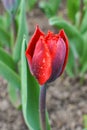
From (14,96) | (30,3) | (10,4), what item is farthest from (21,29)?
(30,3)

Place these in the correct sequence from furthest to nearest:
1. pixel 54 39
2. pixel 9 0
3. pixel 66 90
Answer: pixel 66 90, pixel 9 0, pixel 54 39

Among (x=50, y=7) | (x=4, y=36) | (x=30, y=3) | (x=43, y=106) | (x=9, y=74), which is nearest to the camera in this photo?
(x=43, y=106)

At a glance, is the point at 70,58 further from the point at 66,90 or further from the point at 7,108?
the point at 7,108

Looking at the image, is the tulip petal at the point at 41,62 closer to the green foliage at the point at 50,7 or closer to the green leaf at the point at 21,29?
the green leaf at the point at 21,29

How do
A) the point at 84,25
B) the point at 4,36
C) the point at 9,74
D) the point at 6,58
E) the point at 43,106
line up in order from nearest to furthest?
the point at 43,106, the point at 9,74, the point at 6,58, the point at 4,36, the point at 84,25

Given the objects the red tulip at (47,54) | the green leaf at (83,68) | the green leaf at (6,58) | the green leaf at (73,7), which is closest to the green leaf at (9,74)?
the green leaf at (6,58)

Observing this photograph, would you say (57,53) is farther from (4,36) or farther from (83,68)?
(83,68)

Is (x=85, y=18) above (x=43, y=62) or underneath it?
underneath

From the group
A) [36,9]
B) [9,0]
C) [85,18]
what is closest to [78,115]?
[85,18]
